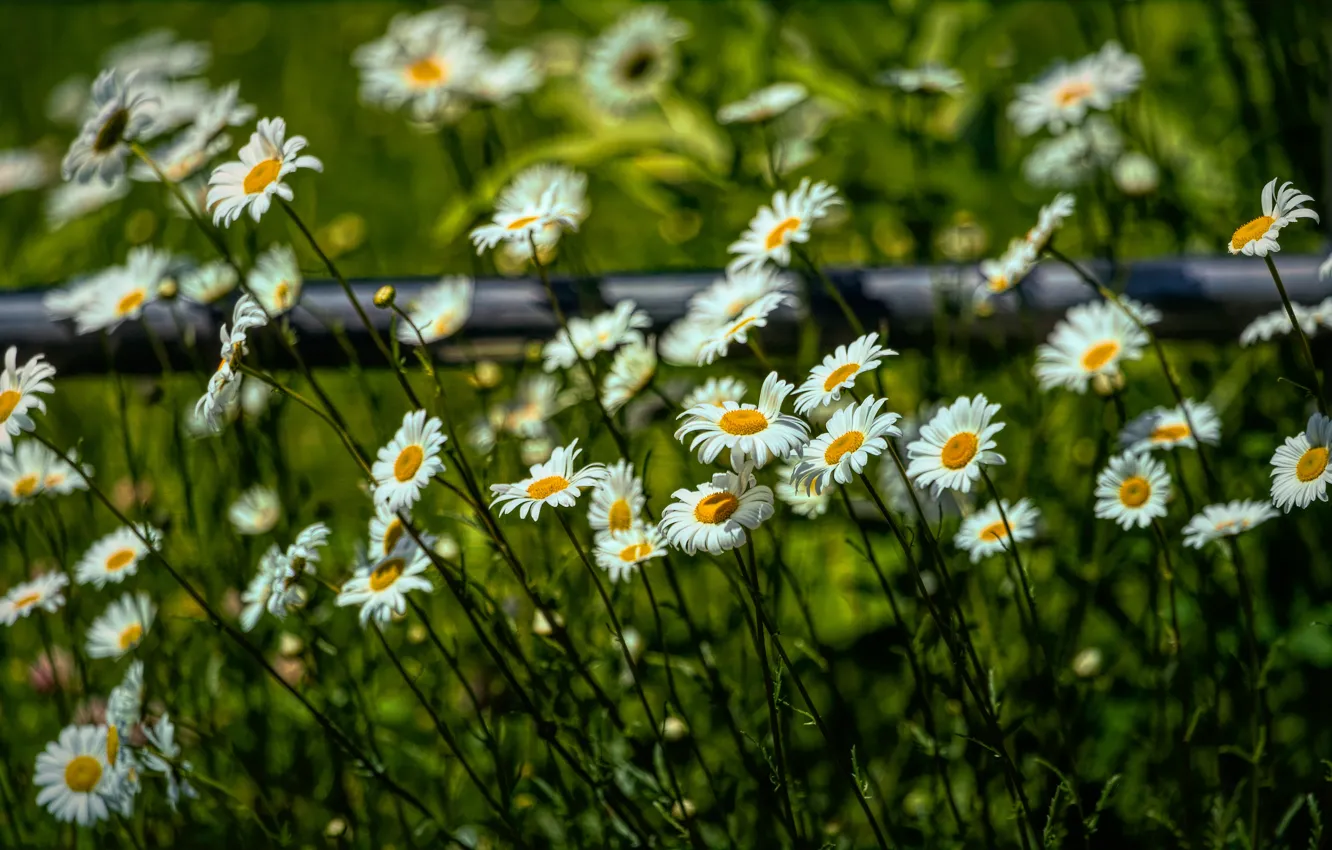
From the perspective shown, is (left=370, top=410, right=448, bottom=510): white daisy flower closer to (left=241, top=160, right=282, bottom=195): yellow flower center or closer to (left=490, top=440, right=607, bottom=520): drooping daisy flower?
A: (left=490, top=440, right=607, bottom=520): drooping daisy flower

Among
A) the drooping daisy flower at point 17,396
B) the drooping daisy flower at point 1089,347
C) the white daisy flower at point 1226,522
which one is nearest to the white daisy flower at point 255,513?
the drooping daisy flower at point 17,396

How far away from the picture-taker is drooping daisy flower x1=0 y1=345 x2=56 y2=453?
1062mm

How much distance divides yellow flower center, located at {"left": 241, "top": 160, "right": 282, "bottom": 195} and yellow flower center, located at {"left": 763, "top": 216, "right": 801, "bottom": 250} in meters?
0.48

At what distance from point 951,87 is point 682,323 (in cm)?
50

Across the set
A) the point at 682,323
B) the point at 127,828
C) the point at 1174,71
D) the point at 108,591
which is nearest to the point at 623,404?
the point at 682,323

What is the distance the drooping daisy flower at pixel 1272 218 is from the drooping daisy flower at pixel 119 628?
3.85 ft

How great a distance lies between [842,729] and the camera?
52.7 inches

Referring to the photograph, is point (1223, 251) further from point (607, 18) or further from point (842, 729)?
point (607, 18)

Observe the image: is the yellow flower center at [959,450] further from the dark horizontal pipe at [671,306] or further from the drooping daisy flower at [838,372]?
the dark horizontal pipe at [671,306]

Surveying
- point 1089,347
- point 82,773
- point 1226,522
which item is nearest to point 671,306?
point 1089,347

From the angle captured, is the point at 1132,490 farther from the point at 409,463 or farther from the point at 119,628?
the point at 119,628

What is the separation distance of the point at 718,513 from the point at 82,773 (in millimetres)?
730

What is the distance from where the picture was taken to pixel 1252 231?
3.30ft

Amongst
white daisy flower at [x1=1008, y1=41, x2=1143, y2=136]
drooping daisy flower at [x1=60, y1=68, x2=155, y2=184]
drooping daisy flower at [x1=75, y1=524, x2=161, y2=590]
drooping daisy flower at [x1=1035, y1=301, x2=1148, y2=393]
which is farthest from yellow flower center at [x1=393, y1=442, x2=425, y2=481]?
white daisy flower at [x1=1008, y1=41, x2=1143, y2=136]
